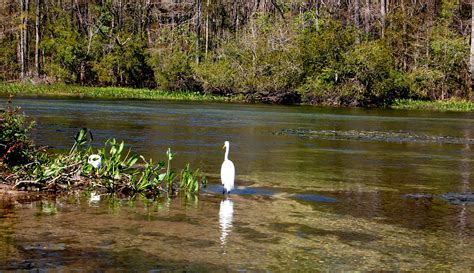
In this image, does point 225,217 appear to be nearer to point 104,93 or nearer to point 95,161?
point 95,161

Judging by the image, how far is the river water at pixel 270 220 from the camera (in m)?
8.71

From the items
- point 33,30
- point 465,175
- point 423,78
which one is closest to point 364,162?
point 465,175

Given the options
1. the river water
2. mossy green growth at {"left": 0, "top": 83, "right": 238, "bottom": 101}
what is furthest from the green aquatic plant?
mossy green growth at {"left": 0, "top": 83, "right": 238, "bottom": 101}

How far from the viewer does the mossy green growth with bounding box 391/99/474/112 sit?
53.0 meters

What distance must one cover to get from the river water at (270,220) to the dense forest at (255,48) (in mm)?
33004

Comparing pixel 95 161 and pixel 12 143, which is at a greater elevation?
pixel 12 143

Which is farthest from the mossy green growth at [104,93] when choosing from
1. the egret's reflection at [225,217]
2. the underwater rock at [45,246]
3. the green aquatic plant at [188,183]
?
the underwater rock at [45,246]

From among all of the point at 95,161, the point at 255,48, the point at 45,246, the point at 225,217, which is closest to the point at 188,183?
the point at 95,161

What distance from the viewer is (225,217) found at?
11.3 meters

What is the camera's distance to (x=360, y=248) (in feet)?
31.6

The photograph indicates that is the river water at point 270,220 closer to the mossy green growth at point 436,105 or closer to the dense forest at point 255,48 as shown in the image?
the mossy green growth at point 436,105

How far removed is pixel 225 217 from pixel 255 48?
155ft

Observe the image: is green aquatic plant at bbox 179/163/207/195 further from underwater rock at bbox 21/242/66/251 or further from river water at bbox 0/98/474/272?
underwater rock at bbox 21/242/66/251

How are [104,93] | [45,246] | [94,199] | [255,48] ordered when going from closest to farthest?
[45,246] < [94,199] < [255,48] < [104,93]
